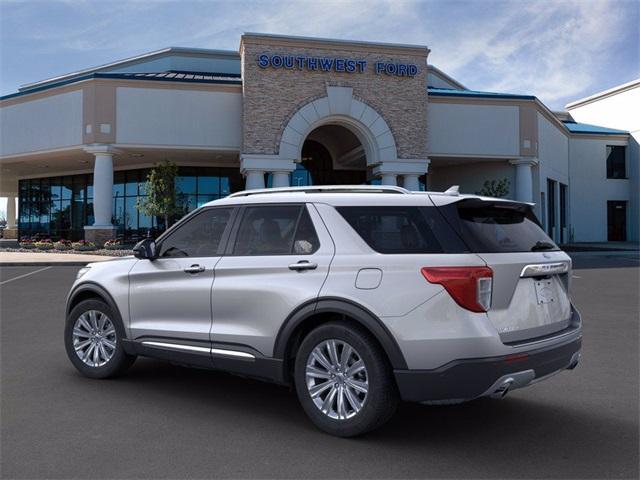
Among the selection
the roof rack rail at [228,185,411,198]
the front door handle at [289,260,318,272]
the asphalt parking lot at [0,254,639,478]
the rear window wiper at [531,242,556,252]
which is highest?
the roof rack rail at [228,185,411,198]

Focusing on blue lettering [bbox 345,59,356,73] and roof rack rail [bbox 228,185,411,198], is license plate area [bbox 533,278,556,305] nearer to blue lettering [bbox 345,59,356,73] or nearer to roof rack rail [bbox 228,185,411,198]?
roof rack rail [bbox 228,185,411,198]

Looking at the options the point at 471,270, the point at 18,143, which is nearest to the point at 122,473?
the point at 471,270

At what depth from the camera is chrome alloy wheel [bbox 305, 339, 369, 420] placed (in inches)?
160

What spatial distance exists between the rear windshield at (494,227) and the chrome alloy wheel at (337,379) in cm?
115

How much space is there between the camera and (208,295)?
16.0 feet

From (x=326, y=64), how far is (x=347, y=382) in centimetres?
2526

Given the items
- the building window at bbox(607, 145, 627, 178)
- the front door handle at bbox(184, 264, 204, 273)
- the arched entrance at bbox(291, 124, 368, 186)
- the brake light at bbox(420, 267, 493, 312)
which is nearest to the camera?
the brake light at bbox(420, 267, 493, 312)

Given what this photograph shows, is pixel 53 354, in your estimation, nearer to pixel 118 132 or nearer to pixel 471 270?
pixel 471 270

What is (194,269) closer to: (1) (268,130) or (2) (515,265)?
(2) (515,265)

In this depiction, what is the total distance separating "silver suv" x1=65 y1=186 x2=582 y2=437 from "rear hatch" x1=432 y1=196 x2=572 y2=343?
0.03 ft

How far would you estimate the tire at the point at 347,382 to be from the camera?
3941 mm

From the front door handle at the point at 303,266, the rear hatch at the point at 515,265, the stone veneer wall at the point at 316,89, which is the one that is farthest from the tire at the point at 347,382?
the stone veneer wall at the point at 316,89

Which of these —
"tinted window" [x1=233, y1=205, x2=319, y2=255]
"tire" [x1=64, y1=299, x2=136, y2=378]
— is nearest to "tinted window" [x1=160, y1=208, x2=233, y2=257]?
"tinted window" [x1=233, y1=205, x2=319, y2=255]

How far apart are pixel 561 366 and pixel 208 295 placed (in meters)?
2.83
